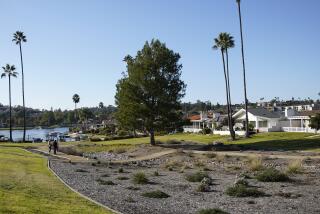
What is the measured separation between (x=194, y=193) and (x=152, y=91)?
1353 inches

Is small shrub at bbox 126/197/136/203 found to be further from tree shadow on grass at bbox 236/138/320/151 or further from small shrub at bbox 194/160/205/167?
tree shadow on grass at bbox 236/138/320/151

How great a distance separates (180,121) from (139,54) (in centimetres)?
1045

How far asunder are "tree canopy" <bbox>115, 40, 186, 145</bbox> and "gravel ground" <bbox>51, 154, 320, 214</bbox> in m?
21.2

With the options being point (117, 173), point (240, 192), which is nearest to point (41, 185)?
point (240, 192)

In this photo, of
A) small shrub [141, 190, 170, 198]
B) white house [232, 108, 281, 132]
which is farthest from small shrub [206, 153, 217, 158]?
white house [232, 108, 281, 132]

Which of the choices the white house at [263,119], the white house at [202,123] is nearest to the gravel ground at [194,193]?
the white house at [263,119]

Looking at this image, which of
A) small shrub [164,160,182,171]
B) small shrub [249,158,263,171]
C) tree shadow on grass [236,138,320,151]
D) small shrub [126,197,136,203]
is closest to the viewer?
small shrub [126,197,136,203]

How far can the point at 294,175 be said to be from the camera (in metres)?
33.6

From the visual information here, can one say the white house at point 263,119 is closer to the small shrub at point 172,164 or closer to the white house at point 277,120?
the white house at point 277,120

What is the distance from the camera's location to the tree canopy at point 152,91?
59875mm

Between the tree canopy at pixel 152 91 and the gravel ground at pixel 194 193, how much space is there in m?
21.2

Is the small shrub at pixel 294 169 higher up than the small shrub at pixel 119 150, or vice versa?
the small shrub at pixel 119 150

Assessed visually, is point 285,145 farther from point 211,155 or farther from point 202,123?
point 202,123

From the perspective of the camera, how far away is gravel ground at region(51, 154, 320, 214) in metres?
21.3
